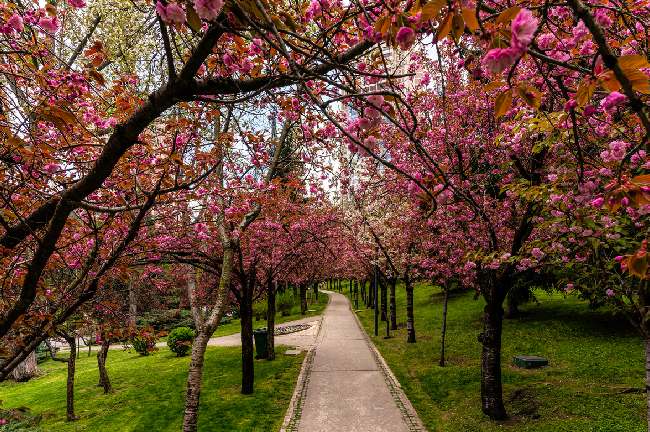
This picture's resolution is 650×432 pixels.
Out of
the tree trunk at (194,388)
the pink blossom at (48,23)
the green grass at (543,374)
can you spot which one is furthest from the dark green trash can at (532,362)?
the pink blossom at (48,23)

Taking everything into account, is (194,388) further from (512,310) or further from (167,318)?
(167,318)

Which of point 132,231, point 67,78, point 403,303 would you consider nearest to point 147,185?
point 67,78

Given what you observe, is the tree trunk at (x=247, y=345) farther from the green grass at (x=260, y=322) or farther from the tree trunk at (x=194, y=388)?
the green grass at (x=260, y=322)

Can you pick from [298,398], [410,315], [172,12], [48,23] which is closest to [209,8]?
[172,12]

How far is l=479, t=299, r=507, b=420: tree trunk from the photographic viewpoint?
837 centimetres

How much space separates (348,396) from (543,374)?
18.6 feet

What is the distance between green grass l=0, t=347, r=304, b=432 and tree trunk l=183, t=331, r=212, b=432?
2.10m

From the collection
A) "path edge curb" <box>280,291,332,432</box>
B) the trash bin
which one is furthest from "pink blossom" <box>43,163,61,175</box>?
the trash bin

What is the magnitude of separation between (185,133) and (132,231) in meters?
2.61

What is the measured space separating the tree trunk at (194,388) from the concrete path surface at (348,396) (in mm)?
2301

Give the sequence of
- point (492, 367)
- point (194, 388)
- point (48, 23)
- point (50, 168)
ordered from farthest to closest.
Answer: point (492, 367)
point (194, 388)
point (50, 168)
point (48, 23)

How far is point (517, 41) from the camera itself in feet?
4.92

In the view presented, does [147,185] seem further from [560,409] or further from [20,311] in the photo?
[560,409]

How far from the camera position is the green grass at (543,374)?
8.02 metres
